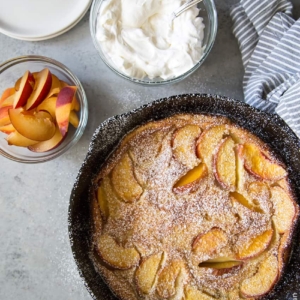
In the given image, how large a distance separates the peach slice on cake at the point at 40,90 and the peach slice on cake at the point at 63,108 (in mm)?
55

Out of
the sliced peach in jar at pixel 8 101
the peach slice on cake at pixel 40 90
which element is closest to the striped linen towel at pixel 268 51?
the peach slice on cake at pixel 40 90

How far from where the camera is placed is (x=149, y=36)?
5.81ft

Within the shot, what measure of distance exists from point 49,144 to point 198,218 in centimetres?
60

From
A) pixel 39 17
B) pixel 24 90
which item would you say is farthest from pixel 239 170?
pixel 39 17

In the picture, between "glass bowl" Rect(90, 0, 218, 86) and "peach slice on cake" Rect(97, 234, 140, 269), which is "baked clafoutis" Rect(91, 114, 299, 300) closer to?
"peach slice on cake" Rect(97, 234, 140, 269)

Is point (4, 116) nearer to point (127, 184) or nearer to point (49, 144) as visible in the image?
point (49, 144)

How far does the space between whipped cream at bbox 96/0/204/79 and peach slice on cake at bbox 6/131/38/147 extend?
41 centimetres

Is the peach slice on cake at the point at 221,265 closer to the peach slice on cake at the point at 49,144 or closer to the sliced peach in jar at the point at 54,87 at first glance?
the peach slice on cake at the point at 49,144

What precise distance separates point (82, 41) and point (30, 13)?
23 cm

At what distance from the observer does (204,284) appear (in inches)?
66.5

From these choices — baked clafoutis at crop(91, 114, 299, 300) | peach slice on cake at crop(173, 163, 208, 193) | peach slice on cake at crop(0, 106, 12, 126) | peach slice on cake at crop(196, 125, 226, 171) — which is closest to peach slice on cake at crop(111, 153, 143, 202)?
baked clafoutis at crop(91, 114, 299, 300)

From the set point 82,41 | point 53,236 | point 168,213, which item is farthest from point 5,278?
point 82,41

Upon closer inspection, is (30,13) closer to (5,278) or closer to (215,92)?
(215,92)

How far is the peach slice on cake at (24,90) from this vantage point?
5.81ft
